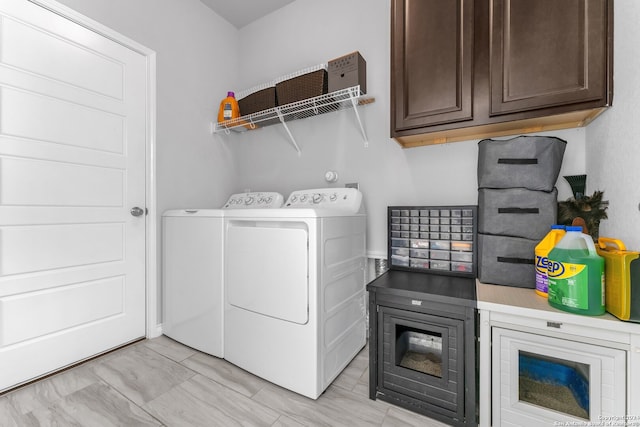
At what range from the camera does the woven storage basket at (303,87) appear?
1982mm

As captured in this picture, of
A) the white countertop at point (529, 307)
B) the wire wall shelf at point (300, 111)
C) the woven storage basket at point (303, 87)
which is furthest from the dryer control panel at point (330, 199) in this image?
the white countertop at point (529, 307)

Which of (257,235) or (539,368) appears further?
(257,235)

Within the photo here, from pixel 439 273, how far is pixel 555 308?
0.61m

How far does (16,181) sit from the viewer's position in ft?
4.93

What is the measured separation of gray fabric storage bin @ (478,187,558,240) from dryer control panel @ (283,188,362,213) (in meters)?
0.79

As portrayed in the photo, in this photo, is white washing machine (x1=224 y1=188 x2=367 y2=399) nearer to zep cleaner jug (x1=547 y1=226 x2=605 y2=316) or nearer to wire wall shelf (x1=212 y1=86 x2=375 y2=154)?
wire wall shelf (x1=212 y1=86 x2=375 y2=154)

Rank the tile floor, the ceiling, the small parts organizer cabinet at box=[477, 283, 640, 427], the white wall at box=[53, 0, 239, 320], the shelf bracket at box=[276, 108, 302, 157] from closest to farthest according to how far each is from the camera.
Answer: the small parts organizer cabinet at box=[477, 283, 640, 427], the tile floor, the white wall at box=[53, 0, 239, 320], the shelf bracket at box=[276, 108, 302, 157], the ceiling

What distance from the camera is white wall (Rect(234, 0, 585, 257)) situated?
5.89 ft

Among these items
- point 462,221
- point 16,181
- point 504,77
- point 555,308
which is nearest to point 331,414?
point 555,308

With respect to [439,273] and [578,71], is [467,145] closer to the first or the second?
[578,71]

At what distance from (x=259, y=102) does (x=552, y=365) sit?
2.53 m

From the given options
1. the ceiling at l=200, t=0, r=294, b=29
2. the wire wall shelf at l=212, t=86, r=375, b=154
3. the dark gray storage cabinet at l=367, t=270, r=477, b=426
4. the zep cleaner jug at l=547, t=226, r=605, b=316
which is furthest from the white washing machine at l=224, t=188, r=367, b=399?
the ceiling at l=200, t=0, r=294, b=29

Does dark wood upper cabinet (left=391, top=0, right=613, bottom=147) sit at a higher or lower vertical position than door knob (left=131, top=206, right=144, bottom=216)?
higher

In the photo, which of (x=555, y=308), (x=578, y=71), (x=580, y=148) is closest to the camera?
(x=555, y=308)
